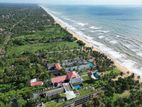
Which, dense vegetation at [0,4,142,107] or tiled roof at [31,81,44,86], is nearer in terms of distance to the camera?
dense vegetation at [0,4,142,107]

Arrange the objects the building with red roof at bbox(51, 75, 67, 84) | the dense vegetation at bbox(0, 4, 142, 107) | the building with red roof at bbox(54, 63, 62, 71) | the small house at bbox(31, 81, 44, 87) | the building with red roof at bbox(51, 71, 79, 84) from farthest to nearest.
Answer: the building with red roof at bbox(54, 63, 62, 71)
the building with red roof at bbox(51, 71, 79, 84)
the building with red roof at bbox(51, 75, 67, 84)
the small house at bbox(31, 81, 44, 87)
the dense vegetation at bbox(0, 4, 142, 107)

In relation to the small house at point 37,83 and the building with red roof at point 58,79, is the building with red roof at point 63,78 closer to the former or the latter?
the building with red roof at point 58,79

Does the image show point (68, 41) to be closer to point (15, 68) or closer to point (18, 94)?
point (15, 68)

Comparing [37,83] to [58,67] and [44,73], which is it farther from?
[58,67]

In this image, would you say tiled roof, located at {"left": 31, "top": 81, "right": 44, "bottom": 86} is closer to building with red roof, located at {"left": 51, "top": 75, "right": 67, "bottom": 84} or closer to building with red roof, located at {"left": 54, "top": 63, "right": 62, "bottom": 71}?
building with red roof, located at {"left": 51, "top": 75, "right": 67, "bottom": 84}

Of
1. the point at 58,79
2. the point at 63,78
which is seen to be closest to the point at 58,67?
the point at 63,78

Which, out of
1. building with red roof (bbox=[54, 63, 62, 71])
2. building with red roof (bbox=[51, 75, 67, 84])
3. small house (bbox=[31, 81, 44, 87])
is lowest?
small house (bbox=[31, 81, 44, 87])

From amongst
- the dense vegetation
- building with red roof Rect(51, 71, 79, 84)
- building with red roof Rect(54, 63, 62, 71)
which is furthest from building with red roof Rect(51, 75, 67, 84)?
building with red roof Rect(54, 63, 62, 71)

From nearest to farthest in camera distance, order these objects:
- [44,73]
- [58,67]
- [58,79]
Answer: [58,79], [44,73], [58,67]

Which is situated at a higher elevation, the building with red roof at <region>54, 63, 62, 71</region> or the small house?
the building with red roof at <region>54, 63, 62, 71</region>

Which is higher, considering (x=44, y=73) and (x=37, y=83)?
(x=44, y=73)

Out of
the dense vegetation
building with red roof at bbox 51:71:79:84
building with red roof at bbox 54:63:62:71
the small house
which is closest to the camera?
the dense vegetation
